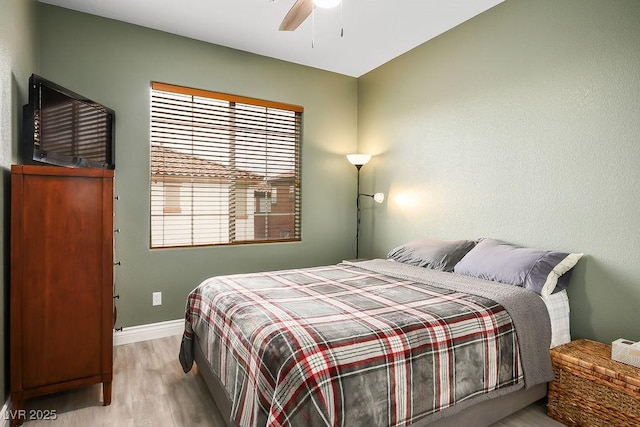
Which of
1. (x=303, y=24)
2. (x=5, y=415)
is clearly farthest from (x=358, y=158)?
(x=5, y=415)

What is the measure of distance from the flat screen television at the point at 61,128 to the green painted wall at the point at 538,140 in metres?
2.81

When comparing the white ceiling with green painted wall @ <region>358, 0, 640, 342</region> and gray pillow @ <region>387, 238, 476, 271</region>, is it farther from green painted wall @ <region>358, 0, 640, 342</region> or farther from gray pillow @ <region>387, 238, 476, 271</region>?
gray pillow @ <region>387, 238, 476, 271</region>

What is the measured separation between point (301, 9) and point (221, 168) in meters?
1.93

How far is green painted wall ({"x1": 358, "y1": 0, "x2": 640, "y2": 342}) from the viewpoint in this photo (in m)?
2.20

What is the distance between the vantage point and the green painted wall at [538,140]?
2197 millimetres

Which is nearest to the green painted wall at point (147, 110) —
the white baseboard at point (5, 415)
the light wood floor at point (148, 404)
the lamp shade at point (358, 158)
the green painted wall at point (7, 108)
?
the lamp shade at point (358, 158)

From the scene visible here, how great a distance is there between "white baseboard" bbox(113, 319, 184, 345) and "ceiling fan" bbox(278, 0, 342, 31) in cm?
275

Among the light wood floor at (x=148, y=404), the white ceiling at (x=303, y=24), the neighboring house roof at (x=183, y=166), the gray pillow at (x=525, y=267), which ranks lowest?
the light wood floor at (x=148, y=404)

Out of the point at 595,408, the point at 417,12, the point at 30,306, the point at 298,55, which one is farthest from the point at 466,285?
the point at 298,55

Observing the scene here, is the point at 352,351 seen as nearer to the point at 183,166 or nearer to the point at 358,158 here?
the point at 183,166

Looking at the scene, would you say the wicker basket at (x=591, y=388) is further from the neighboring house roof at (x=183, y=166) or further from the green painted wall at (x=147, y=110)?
the neighboring house roof at (x=183, y=166)

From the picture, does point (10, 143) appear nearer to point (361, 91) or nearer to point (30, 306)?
point (30, 306)

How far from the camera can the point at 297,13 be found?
2195 millimetres

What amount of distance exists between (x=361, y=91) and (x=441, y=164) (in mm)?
1607
